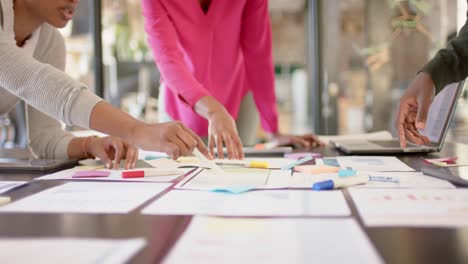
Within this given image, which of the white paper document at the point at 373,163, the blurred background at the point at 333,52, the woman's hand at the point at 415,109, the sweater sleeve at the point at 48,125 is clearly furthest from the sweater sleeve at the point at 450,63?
the blurred background at the point at 333,52

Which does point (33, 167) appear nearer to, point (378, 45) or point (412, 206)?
point (412, 206)

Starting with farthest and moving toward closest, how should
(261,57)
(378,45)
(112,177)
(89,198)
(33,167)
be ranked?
(378,45)
(261,57)
(33,167)
(112,177)
(89,198)

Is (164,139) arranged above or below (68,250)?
above

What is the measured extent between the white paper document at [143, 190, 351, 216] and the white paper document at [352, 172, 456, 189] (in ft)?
0.38

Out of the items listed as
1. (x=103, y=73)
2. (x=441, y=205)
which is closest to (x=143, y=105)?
(x=103, y=73)

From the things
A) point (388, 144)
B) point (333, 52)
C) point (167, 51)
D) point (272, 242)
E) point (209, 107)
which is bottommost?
point (272, 242)

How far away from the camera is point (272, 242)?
0.53 m

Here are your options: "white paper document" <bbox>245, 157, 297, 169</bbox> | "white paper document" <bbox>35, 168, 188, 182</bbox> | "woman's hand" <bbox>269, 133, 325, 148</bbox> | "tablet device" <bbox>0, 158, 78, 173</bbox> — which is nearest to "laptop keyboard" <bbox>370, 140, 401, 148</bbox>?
"woman's hand" <bbox>269, 133, 325, 148</bbox>

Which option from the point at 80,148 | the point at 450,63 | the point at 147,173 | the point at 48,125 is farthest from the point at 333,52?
the point at 147,173

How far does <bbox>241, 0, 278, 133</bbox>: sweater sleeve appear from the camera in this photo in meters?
1.89

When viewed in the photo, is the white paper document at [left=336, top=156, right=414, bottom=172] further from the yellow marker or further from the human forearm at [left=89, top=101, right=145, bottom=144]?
the yellow marker

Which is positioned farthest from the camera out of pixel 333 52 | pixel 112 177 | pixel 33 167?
pixel 333 52

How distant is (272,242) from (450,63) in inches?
39.4

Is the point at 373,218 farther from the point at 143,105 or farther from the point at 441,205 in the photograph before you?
the point at 143,105
